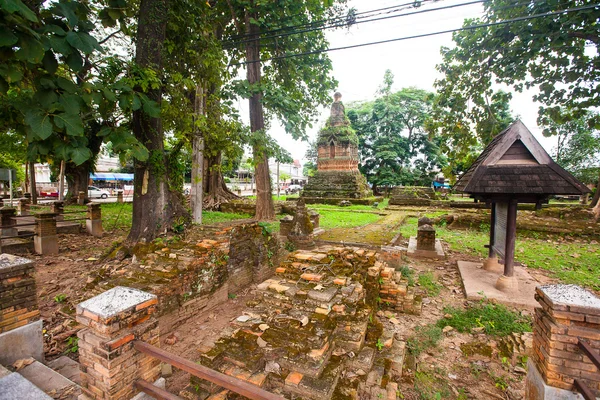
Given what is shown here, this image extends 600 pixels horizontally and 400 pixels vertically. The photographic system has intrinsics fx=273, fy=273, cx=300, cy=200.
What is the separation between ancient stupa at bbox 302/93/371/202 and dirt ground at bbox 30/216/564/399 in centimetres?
1763

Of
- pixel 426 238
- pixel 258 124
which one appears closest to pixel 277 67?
pixel 258 124

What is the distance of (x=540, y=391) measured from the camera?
241cm

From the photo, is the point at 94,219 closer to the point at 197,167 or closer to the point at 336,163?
the point at 197,167

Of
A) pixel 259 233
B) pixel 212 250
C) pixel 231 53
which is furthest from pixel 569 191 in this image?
pixel 231 53

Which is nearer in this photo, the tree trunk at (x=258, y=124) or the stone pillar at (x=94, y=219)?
the tree trunk at (x=258, y=124)

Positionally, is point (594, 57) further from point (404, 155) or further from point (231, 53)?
point (404, 155)

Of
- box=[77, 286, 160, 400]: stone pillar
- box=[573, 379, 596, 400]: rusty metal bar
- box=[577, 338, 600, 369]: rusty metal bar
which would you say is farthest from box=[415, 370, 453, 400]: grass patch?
box=[77, 286, 160, 400]: stone pillar

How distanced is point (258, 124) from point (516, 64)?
8735 millimetres

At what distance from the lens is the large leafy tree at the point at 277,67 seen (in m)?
8.38

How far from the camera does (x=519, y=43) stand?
7.29 m

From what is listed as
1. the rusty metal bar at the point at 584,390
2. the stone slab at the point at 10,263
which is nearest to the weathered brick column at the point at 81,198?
the stone slab at the point at 10,263

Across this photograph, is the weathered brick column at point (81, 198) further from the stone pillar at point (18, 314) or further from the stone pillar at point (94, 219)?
the stone pillar at point (18, 314)

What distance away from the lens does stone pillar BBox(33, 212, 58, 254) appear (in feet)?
26.3

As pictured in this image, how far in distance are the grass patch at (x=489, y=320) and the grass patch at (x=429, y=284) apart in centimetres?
82
